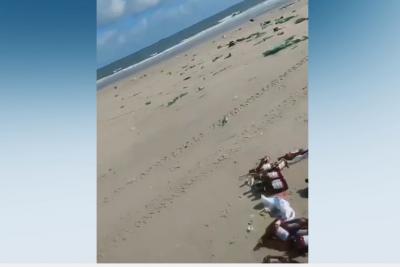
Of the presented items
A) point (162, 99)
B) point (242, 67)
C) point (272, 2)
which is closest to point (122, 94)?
point (162, 99)

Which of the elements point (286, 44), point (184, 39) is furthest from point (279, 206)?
point (184, 39)

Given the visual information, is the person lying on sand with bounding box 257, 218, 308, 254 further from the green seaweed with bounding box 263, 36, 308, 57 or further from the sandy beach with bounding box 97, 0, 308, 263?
the green seaweed with bounding box 263, 36, 308, 57

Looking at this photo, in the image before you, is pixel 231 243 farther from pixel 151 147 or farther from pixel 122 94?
pixel 122 94

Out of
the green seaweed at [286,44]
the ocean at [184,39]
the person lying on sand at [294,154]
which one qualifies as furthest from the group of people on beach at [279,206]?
the ocean at [184,39]

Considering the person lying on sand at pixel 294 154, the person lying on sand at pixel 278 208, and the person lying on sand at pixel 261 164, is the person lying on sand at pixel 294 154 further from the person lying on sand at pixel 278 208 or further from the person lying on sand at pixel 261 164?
the person lying on sand at pixel 278 208

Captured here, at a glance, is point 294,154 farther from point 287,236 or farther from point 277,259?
point 277,259
